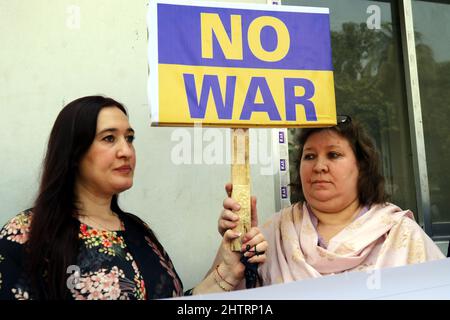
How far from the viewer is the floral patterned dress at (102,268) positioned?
1494mm

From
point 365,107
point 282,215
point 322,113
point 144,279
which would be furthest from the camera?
point 365,107

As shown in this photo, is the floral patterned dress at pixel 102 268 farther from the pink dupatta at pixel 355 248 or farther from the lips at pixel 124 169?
the pink dupatta at pixel 355 248

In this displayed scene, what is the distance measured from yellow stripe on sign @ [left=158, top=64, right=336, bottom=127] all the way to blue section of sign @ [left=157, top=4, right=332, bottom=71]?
1.0 inches

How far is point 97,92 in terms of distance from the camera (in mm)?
2582

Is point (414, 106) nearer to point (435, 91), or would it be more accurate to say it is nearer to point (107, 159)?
point (435, 91)

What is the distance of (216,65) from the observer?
170cm

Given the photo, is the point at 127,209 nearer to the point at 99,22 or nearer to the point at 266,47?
the point at 99,22

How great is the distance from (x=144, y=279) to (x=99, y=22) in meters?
1.53

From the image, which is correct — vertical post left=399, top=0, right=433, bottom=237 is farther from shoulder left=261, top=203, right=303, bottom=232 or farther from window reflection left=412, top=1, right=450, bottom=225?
shoulder left=261, top=203, right=303, bottom=232

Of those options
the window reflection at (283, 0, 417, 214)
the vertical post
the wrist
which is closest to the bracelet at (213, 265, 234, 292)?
the wrist

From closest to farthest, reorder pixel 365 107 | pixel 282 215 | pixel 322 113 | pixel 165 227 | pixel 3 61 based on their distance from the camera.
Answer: pixel 322 113
pixel 282 215
pixel 3 61
pixel 165 227
pixel 365 107

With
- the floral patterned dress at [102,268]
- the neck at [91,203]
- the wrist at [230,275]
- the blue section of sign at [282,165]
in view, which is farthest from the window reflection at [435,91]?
the neck at [91,203]

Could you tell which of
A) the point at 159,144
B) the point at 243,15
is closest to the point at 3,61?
the point at 159,144

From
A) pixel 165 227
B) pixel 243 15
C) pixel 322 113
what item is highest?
pixel 243 15
